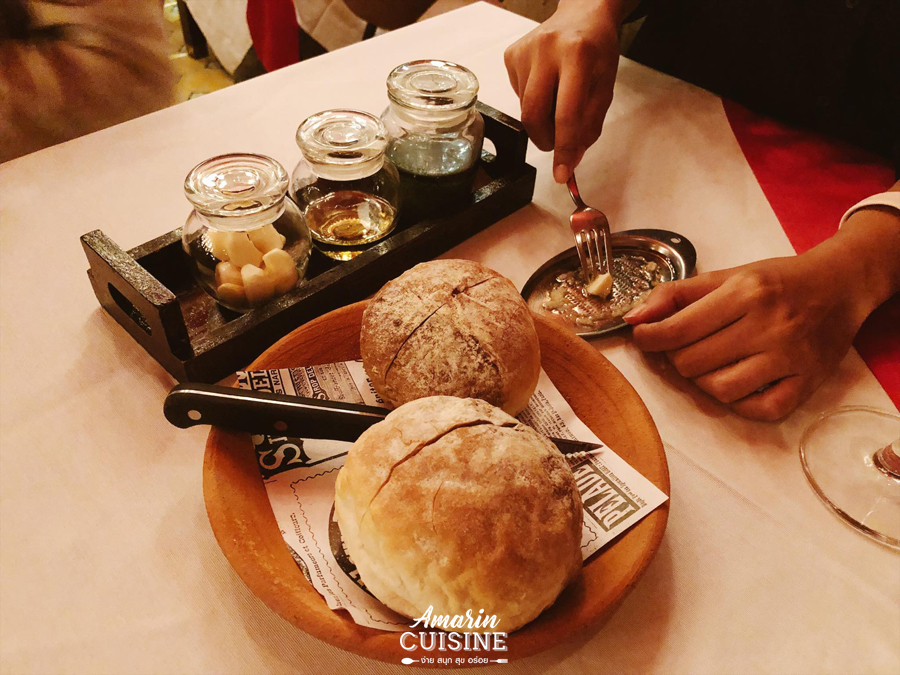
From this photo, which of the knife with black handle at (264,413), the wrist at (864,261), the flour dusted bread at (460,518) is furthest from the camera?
the wrist at (864,261)

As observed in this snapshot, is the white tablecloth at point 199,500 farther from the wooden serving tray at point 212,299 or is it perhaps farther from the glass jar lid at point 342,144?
the glass jar lid at point 342,144

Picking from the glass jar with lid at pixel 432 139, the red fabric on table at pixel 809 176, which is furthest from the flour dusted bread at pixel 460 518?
the red fabric on table at pixel 809 176

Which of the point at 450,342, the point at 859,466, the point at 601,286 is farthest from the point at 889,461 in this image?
the point at 450,342

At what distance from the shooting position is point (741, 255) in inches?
46.3

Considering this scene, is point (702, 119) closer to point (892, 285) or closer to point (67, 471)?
point (892, 285)

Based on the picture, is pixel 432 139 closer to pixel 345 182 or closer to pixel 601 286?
pixel 345 182

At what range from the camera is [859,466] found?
2.78 feet

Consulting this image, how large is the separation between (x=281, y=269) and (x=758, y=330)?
71cm

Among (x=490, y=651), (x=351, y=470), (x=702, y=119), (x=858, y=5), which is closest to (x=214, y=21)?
(x=702, y=119)

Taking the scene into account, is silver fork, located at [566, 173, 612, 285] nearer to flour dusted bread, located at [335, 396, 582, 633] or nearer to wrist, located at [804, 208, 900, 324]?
wrist, located at [804, 208, 900, 324]

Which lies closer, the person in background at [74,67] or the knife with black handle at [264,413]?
the knife with black handle at [264,413]

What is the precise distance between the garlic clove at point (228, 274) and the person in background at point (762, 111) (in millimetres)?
609

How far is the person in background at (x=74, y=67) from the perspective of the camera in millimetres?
1542

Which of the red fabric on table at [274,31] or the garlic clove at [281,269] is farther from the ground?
the garlic clove at [281,269]
